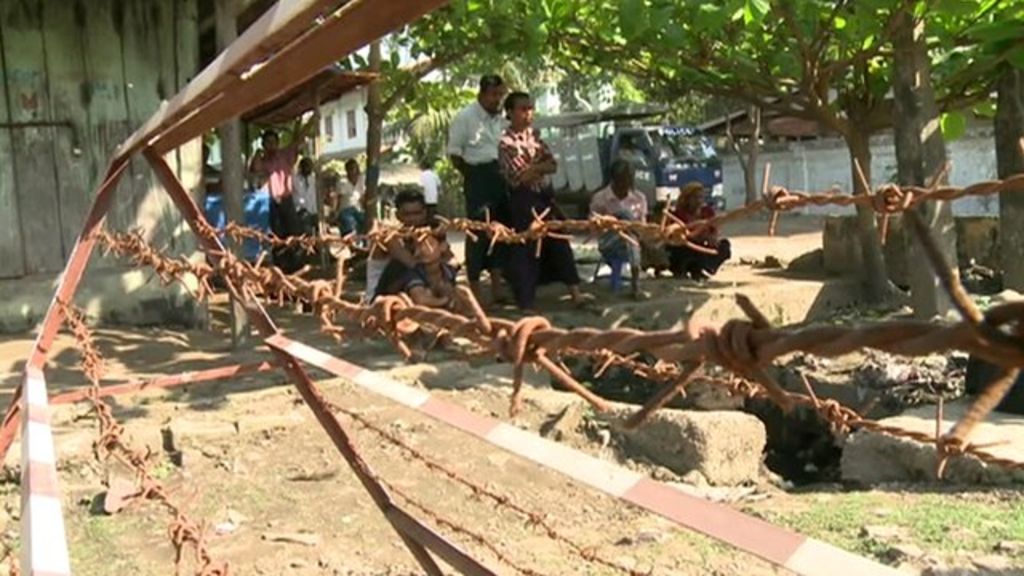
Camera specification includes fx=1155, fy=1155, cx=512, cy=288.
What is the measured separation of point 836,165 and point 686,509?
22.7m

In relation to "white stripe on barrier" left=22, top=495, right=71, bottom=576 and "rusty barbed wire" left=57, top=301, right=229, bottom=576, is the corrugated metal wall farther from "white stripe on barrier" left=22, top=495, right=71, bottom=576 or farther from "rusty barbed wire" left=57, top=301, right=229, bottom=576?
"white stripe on barrier" left=22, top=495, right=71, bottom=576

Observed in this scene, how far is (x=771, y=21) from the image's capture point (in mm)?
7629

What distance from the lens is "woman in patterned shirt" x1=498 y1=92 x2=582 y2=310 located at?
7.67 m

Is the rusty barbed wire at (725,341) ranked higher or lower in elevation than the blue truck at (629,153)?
lower

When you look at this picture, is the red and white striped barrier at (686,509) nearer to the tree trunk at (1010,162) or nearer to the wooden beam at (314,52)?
A: the wooden beam at (314,52)

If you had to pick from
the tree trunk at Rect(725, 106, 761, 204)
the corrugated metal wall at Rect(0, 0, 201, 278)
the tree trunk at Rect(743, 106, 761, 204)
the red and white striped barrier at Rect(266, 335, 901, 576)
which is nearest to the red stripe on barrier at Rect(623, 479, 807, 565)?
the red and white striped barrier at Rect(266, 335, 901, 576)

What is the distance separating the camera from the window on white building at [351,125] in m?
45.6

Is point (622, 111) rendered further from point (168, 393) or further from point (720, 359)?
point (720, 359)

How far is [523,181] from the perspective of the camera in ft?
25.3

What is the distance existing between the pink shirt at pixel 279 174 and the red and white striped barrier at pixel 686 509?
1003 centimetres

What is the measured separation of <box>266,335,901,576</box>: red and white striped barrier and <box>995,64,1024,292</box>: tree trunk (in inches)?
273

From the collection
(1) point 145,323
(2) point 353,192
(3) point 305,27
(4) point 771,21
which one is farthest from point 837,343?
(2) point 353,192

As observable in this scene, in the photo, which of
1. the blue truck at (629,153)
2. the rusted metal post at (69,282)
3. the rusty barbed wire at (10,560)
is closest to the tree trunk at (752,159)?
the blue truck at (629,153)

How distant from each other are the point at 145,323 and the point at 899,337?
7.84 m
